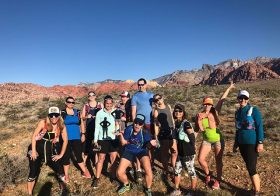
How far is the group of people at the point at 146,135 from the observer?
21.0 ft

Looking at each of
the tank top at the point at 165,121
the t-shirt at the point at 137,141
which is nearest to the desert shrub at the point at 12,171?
the t-shirt at the point at 137,141

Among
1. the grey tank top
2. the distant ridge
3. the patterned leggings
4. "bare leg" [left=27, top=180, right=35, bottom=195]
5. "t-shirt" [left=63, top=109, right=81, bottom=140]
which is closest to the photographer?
the patterned leggings

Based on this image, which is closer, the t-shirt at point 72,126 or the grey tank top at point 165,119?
the grey tank top at point 165,119

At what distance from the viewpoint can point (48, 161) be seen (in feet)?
24.1

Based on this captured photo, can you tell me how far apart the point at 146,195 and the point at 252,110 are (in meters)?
3.02

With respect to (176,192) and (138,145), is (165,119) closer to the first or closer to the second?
(138,145)

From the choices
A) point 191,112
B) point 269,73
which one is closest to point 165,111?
point 191,112

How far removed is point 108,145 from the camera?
7.93 metres

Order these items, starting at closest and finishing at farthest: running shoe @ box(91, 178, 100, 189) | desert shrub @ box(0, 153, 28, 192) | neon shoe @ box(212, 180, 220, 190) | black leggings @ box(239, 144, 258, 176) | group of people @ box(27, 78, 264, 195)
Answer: black leggings @ box(239, 144, 258, 176)
group of people @ box(27, 78, 264, 195)
neon shoe @ box(212, 180, 220, 190)
running shoe @ box(91, 178, 100, 189)
desert shrub @ box(0, 153, 28, 192)

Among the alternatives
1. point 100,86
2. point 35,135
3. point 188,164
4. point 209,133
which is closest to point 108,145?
point 35,135

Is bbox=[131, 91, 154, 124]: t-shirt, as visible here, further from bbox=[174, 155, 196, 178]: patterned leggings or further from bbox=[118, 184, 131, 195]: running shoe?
bbox=[118, 184, 131, 195]: running shoe

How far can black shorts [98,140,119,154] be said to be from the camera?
310 inches

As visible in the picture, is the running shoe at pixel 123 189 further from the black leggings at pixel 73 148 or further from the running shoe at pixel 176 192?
the black leggings at pixel 73 148

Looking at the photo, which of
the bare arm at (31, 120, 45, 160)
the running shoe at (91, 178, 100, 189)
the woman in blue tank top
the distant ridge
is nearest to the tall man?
the woman in blue tank top
